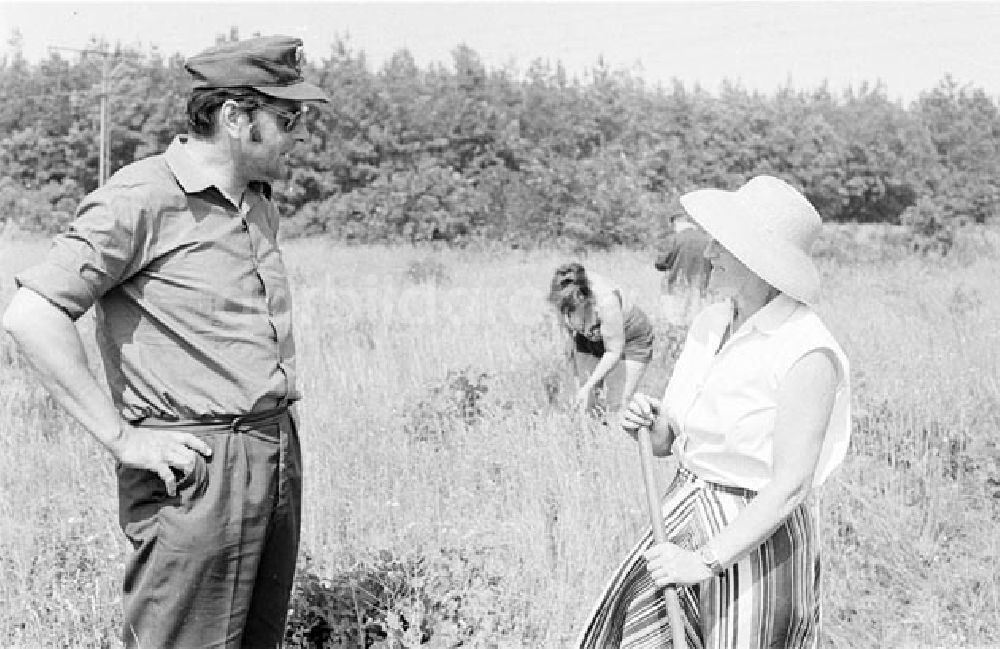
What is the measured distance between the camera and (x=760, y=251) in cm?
252

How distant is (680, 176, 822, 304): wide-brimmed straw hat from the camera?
2.50 m

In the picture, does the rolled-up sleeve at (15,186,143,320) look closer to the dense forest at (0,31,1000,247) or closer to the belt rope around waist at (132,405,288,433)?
the belt rope around waist at (132,405,288,433)

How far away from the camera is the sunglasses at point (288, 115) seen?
2613mm

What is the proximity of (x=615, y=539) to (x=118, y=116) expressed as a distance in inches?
1319

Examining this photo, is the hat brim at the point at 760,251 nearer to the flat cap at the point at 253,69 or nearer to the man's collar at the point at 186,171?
the flat cap at the point at 253,69

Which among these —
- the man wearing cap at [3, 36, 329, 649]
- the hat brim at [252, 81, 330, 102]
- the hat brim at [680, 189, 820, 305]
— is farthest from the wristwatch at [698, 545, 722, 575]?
the hat brim at [252, 81, 330, 102]

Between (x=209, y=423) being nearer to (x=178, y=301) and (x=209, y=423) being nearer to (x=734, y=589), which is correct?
(x=178, y=301)

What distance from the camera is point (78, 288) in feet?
7.57

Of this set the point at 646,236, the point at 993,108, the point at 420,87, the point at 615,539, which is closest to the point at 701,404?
the point at 615,539

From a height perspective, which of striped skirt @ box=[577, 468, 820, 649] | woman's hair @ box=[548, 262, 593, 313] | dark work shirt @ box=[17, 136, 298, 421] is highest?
dark work shirt @ box=[17, 136, 298, 421]

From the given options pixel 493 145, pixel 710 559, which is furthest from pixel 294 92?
pixel 493 145

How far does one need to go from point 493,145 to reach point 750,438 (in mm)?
31136

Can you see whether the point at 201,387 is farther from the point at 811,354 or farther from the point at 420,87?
the point at 420,87

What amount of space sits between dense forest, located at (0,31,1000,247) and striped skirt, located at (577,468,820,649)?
23.9 meters
